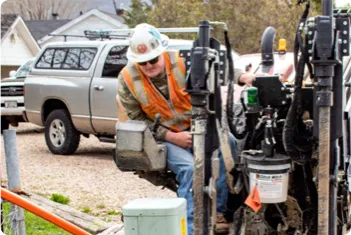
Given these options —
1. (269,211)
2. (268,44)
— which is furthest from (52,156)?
(269,211)

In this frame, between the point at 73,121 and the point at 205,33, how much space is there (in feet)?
31.5

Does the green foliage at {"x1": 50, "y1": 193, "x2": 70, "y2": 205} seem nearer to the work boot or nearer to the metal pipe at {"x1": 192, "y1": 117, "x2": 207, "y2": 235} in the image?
the work boot

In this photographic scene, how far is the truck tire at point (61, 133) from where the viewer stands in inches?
540

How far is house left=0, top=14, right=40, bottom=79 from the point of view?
121ft

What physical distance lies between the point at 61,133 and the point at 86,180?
278 centimetres

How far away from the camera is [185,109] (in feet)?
17.0

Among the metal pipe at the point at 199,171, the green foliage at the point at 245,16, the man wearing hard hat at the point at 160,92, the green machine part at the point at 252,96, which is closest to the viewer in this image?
the metal pipe at the point at 199,171

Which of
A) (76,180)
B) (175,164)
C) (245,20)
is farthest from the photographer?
(245,20)

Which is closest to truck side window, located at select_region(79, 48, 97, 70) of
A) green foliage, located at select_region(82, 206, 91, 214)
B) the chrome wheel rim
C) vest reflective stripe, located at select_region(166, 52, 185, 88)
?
the chrome wheel rim

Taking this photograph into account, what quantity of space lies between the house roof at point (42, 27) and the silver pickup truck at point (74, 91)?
28.6m

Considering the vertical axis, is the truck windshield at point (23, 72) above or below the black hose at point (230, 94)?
below

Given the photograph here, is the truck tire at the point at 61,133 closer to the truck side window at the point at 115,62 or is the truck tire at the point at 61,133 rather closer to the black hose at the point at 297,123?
the truck side window at the point at 115,62

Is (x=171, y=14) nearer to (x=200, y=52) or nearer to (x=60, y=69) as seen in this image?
(x=60, y=69)

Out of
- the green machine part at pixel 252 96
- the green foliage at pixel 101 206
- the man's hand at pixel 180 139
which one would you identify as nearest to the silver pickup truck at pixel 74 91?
the green foliage at pixel 101 206
